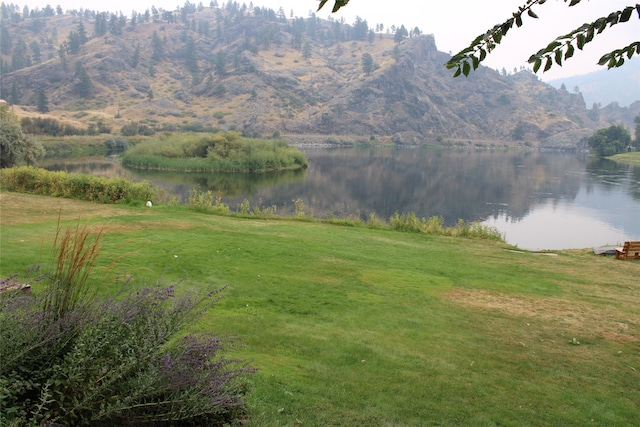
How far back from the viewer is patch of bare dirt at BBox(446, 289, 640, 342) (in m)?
8.26

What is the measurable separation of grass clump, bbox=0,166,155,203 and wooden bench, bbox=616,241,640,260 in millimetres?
19275

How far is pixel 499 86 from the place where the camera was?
7657 inches

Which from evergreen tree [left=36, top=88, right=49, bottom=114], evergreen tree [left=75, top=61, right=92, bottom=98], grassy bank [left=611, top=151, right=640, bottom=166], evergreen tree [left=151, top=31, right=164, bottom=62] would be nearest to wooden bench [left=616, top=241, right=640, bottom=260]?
grassy bank [left=611, top=151, right=640, bottom=166]

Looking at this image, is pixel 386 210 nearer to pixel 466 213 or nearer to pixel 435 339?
pixel 466 213

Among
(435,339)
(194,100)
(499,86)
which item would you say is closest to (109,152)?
(194,100)

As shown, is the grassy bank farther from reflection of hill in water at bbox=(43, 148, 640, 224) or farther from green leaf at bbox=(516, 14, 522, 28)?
green leaf at bbox=(516, 14, 522, 28)

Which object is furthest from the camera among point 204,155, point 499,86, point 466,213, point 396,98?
point 499,86

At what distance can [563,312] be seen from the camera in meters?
9.24

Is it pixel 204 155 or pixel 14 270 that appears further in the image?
pixel 204 155

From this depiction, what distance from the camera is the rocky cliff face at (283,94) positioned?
133875 millimetres

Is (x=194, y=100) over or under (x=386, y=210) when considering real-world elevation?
over

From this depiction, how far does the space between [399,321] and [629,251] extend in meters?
12.7

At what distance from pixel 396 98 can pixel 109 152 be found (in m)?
109

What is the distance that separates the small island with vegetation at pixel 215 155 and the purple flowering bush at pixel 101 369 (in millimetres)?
55371
